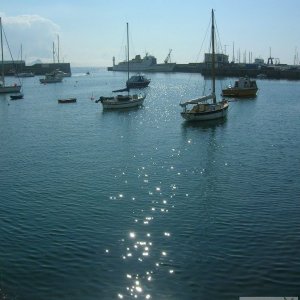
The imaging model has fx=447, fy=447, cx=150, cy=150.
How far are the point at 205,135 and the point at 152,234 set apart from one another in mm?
31858

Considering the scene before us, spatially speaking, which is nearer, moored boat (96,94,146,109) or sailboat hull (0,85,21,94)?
moored boat (96,94,146,109)

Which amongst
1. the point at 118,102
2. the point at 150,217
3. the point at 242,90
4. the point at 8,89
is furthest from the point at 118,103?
the point at 150,217

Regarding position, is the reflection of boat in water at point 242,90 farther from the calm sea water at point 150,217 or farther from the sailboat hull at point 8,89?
the sailboat hull at point 8,89

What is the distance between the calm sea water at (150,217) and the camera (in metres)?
18.4

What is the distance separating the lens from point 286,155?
135 feet

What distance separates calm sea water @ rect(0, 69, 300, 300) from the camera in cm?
1839

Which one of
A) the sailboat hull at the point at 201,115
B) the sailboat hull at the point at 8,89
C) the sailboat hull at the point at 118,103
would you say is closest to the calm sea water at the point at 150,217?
the sailboat hull at the point at 201,115

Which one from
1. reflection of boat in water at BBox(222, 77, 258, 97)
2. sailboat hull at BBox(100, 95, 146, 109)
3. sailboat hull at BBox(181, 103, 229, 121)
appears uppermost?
reflection of boat in water at BBox(222, 77, 258, 97)

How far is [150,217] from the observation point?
25.8 m

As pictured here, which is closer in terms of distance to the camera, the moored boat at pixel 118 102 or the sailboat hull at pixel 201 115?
the sailboat hull at pixel 201 115

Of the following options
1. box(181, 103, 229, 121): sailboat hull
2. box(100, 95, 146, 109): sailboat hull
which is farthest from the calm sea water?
box(100, 95, 146, 109): sailboat hull

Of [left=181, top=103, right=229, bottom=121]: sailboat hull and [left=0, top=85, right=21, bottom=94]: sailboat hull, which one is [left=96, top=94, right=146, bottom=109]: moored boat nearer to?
[left=181, top=103, right=229, bottom=121]: sailboat hull

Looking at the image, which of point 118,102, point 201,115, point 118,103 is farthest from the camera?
point 118,102

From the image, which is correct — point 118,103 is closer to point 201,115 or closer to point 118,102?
point 118,102
